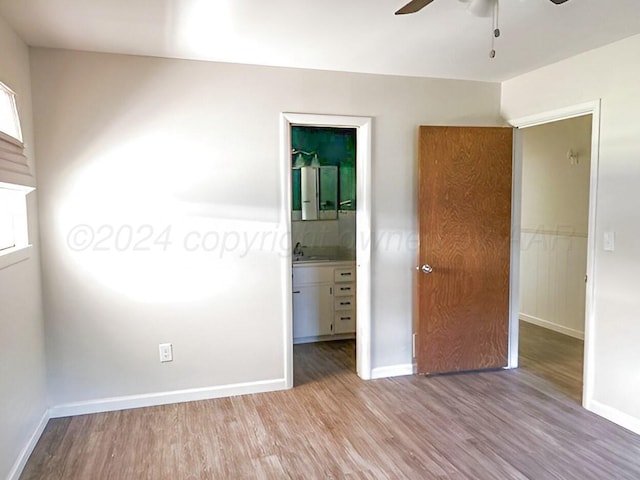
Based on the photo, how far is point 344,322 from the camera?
454 centimetres

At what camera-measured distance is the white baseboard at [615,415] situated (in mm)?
2680

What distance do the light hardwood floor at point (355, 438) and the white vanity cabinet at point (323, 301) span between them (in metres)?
1.05

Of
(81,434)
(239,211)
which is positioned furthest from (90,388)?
(239,211)

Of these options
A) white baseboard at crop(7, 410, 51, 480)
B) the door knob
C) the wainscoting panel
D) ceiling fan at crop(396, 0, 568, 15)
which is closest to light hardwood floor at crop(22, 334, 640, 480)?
white baseboard at crop(7, 410, 51, 480)

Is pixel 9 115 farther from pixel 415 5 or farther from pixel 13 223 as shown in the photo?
pixel 415 5

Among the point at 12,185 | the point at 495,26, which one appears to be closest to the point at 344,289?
the point at 495,26

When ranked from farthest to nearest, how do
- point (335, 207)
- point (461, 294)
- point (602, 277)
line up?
point (335, 207) < point (461, 294) < point (602, 277)

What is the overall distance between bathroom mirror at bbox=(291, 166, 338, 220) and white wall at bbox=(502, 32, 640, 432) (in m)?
2.52

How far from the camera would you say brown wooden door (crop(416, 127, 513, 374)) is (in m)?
3.44

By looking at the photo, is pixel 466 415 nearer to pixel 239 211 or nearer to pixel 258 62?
pixel 239 211

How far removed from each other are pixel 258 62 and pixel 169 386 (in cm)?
234

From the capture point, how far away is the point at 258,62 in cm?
309

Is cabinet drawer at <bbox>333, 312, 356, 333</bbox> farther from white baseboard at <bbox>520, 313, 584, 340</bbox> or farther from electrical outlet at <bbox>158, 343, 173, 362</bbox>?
white baseboard at <bbox>520, 313, 584, 340</bbox>

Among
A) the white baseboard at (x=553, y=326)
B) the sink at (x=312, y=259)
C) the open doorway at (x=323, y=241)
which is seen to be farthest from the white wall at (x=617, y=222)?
the sink at (x=312, y=259)
